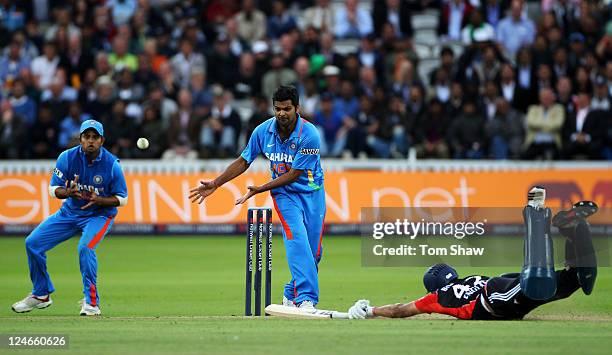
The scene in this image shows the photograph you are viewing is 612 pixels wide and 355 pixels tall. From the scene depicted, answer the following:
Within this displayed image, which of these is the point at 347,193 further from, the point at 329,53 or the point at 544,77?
the point at 544,77

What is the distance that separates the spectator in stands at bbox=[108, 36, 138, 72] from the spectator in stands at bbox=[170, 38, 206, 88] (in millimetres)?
960

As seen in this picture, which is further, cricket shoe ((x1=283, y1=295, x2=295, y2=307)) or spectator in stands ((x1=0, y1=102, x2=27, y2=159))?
spectator in stands ((x1=0, y1=102, x2=27, y2=159))

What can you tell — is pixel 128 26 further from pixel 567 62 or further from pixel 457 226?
pixel 457 226

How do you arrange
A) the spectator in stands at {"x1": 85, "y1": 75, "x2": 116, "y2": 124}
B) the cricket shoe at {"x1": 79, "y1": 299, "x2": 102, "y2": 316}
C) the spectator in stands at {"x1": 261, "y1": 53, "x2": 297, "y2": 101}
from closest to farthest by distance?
the cricket shoe at {"x1": 79, "y1": 299, "x2": 102, "y2": 316} < the spectator in stands at {"x1": 85, "y1": 75, "x2": 116, "y2": 124} < the spectator in stands at {"x1": 261, "y1": 53, "x2": 297, "y2": 101}

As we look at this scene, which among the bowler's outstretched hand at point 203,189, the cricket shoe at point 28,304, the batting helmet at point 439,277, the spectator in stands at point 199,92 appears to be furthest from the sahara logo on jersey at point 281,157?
the spectator in stands at point 199,92

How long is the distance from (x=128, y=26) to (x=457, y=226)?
17.0m

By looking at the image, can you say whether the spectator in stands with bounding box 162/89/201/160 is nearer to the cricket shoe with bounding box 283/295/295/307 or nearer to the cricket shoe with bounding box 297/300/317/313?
the cricket shoe with bounding box 283/295/295/307

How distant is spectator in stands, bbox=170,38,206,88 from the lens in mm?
26172

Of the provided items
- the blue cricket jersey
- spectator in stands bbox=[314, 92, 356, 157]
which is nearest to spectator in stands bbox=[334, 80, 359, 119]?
spectator in stands bbox=[314, 92, 356, 157]

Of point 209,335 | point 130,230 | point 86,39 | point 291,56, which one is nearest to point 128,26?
point 86,39

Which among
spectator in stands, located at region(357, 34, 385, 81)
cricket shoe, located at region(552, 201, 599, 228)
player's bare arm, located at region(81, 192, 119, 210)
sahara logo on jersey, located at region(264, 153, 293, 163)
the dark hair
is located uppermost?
spectator in stands, located at region(357, 34, 385, 81)

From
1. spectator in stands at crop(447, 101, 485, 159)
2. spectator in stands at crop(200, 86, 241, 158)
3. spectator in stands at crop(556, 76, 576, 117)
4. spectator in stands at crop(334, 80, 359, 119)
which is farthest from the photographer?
spectator in stands at crop(334, 80, 359, 119)

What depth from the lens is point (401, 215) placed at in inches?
476

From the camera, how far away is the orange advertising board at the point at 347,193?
22.0 meters
